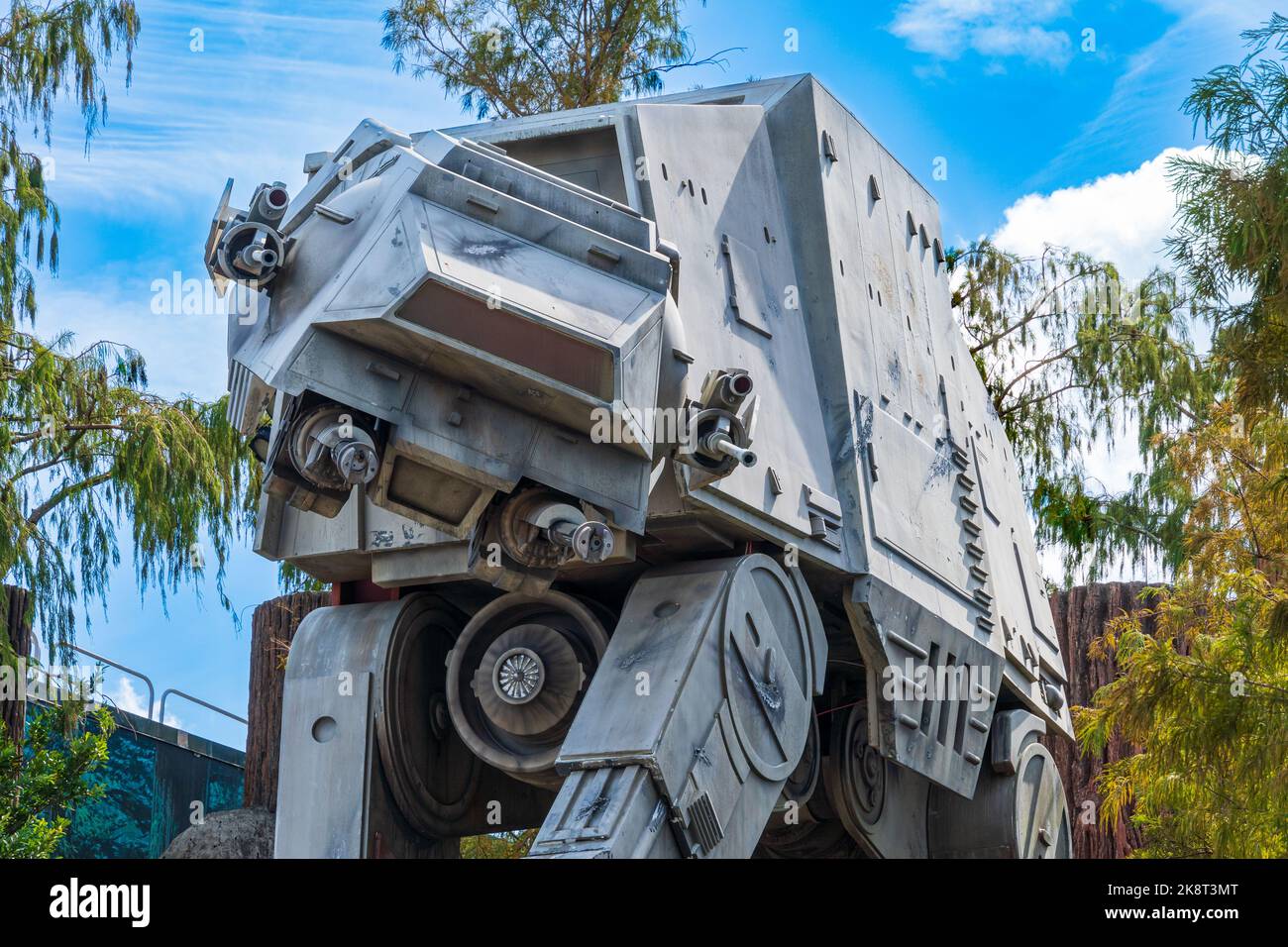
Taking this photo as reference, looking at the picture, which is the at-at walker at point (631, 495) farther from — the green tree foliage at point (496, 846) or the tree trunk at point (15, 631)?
the green tree foliage at point (496, 846)

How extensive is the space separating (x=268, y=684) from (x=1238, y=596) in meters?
8.26

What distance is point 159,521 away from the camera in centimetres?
1401

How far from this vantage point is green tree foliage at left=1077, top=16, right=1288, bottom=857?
10.9m

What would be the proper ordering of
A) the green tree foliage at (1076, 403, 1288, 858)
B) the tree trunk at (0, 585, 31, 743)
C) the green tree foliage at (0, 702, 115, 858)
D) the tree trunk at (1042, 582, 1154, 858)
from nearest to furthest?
the green tree foliage at (1076, 403, 1288, 858), the green tree foliage at (0, 702, 115, 858), the tree trunk at (0, 585, 31, 743), the tree trunk at (1042, 582, 1154, 858)

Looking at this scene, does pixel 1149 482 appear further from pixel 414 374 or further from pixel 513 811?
pixel 414 374

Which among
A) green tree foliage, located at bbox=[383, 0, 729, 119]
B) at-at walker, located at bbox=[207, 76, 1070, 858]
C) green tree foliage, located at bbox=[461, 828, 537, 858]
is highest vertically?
green tree foliage, located at bbox=[383, 0, 729, 119]

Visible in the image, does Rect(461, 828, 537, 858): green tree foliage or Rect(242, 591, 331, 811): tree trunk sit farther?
Rect(461, 828, 537, 858): green tree foliage

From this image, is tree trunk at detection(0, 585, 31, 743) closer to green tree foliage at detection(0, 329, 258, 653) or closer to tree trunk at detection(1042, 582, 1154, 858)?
green tree foliage at detection(0, 329, 258, 653)

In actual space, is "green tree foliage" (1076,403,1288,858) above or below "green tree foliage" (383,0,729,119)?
below

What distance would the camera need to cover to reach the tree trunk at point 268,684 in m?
16.2

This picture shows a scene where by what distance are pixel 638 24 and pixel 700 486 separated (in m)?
10.1

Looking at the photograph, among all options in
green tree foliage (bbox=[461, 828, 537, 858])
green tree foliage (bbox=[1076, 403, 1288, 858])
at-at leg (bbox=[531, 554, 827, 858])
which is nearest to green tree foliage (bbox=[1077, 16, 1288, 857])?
green tree foliage (bbox=[1076, 403, 1288, 858])

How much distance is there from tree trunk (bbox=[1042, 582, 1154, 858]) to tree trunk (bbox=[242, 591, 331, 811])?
6383 millimetres
